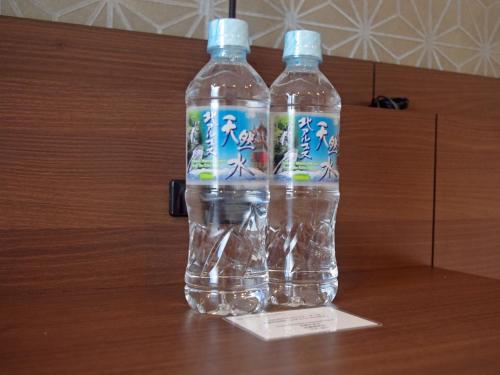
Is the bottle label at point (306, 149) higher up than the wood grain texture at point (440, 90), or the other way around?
the wood grain texture at point (440, 90)

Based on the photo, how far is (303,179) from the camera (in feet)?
2.66

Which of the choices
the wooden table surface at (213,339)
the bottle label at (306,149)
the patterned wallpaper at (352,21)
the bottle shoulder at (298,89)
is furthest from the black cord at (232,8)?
the wooden table surface at (213,339)

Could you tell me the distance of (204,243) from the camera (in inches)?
34.2

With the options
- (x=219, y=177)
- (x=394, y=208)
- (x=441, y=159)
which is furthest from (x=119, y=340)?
(x=441, y=159)

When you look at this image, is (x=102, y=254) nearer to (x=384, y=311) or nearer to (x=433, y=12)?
(x=384, y=311)

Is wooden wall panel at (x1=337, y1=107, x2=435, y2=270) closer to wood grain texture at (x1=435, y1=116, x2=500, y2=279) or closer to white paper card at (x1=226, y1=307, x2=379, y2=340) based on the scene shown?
wood grain texture at (x1=435, y1=116, x2=500, y2=279)

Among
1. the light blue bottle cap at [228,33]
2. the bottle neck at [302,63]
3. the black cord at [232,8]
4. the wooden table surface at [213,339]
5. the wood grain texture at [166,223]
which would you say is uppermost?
the black cord at [232,8]

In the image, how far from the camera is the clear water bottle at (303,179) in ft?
2.67

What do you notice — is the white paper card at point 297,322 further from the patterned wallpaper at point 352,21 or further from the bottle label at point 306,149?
the patterned wallpaper at point 352,21

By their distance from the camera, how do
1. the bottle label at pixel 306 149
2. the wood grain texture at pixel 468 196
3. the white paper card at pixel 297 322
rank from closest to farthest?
the white paper card at pixel 297 322, the bottle label at pixel 306 149, the wood grain texture at pixel 468 196

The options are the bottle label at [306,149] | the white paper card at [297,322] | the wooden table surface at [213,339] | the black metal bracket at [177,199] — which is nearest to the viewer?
the wooden table surface at [213,339]

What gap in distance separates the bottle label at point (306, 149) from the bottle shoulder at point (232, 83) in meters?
0.06

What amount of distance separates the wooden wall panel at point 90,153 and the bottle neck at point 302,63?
17cm

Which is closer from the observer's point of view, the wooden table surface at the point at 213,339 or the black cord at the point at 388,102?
the wooden table surface at the point at 213,339
